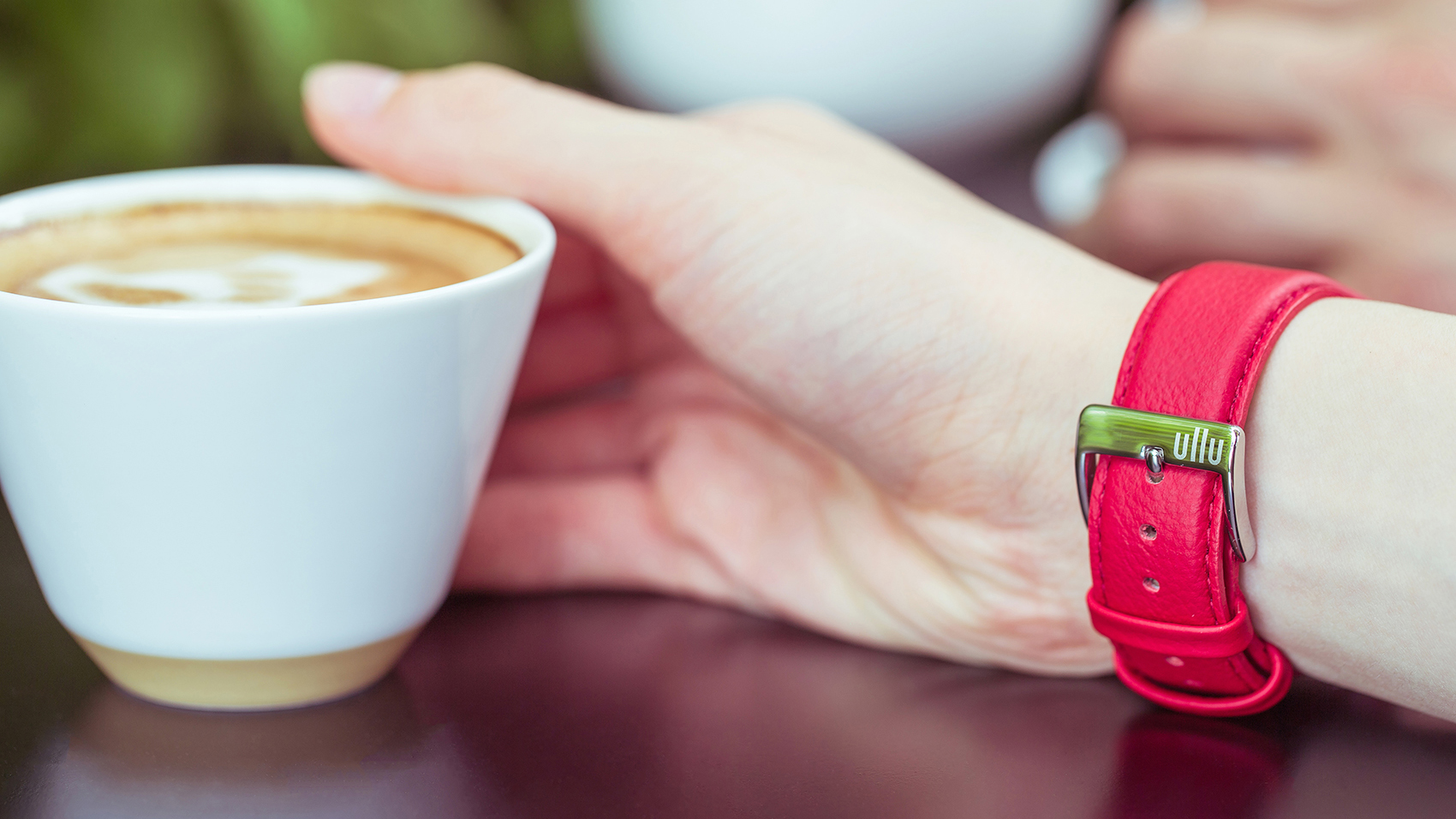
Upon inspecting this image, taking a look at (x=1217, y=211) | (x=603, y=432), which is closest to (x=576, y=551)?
(x=603, y=432)

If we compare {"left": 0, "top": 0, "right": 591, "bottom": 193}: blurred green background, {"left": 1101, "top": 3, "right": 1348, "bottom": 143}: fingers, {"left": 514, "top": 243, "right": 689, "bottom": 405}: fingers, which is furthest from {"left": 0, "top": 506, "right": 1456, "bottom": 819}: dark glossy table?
{"left": 1101, "top": 3, "right": 1348, "bottom": 143}: fingers

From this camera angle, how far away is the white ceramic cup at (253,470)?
1.22 ft

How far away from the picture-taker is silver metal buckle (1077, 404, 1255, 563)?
420mm

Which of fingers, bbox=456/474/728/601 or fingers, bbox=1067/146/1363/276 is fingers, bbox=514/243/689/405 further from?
fingers, bbox=1067/146/1363/276

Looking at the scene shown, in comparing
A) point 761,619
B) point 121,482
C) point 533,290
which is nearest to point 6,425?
point 121,482

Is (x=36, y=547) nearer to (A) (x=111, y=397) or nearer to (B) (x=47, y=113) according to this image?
(A) (x=111, y=397)

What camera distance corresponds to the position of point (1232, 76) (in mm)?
893

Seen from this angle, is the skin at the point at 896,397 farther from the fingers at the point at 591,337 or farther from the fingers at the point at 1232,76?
the fingers at the point at 1232,76

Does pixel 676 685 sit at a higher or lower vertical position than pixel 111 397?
lower

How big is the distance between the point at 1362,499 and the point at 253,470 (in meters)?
0.41

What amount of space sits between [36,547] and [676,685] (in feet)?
0.85

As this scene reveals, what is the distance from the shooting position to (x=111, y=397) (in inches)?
14.8

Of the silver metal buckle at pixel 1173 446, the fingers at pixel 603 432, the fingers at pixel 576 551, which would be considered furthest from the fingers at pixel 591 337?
the silver metal buckle at pixel 1173 446

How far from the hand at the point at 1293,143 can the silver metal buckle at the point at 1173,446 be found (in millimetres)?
473
